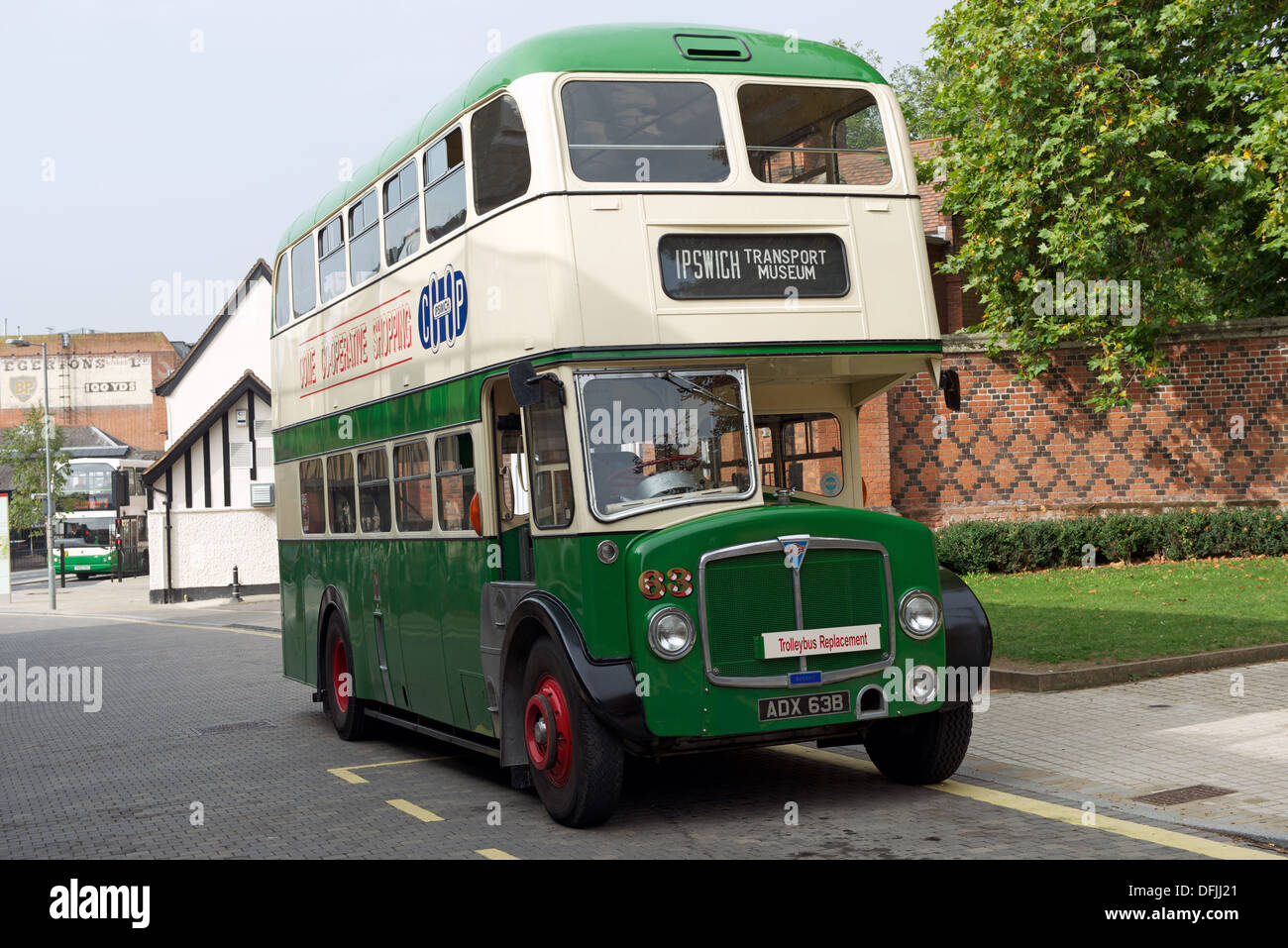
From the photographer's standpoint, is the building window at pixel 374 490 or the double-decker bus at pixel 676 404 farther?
the building window at pixel 374 490

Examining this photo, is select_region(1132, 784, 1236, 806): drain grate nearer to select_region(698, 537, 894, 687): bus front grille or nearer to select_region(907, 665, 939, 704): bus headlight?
select_region(907, 665, 939, 704): bus headlight

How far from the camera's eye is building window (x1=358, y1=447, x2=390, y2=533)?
1155 centimetres

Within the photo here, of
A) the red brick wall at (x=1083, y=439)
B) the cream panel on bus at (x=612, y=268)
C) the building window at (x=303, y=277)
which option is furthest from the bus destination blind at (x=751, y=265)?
the red brick wall at (x=1083, y=439)

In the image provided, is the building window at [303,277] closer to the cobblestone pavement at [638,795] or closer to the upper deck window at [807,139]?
the cobblestone pavement at [638,795]

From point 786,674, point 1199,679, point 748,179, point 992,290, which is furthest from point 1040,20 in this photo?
point 786,674

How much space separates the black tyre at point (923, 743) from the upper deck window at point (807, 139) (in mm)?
3243

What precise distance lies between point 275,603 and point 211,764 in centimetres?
2527

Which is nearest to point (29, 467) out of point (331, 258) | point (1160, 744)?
point (331, 258)

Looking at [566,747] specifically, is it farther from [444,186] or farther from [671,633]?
[444,186]

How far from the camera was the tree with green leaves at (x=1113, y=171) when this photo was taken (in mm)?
23078

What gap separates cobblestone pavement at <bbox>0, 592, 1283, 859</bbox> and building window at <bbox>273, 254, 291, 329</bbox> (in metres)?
3.99

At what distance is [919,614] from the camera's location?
810 cm

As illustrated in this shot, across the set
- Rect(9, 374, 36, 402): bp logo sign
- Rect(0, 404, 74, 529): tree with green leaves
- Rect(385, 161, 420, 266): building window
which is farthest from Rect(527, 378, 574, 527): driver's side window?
Rect(9, 374, 36, 402): bp logo sign
